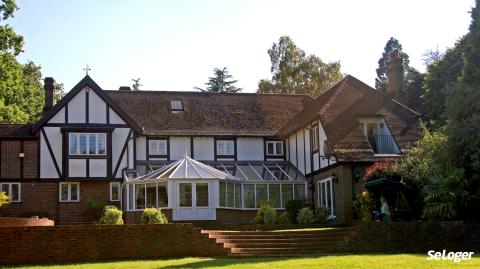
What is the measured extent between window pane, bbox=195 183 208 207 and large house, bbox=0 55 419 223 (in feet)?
0.18

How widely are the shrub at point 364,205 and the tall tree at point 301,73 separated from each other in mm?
25902

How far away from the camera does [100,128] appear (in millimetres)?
37344

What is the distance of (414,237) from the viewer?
2311 cm

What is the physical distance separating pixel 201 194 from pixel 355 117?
7.89 metres

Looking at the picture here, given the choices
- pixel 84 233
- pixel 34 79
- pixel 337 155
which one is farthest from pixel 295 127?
pixel 34 79

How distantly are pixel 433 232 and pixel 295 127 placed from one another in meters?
15.7

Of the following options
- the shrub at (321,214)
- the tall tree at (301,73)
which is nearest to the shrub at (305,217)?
the shrub at (321,214)

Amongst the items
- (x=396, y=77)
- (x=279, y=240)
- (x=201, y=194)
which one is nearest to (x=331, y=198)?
(x=201, y=194)

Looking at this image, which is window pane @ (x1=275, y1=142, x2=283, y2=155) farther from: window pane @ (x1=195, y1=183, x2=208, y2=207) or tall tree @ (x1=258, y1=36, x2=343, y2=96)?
tall tree @ (x1=258, y1=36, x2=343, y2=96)

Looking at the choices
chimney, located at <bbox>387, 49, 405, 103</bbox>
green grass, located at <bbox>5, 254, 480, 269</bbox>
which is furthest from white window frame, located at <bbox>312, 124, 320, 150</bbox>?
green grass, located at <bbox>5, 254, 480, 269</bbox>

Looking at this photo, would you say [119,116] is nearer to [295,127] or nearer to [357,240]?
[295,127]

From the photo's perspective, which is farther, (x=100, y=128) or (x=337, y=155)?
(x=100, y=128)

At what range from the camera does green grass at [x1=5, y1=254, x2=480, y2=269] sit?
58.4 ft

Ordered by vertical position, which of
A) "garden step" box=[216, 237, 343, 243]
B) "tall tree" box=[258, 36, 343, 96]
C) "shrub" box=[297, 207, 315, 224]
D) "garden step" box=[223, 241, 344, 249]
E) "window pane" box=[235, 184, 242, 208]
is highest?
"tall tree" box=[258, 36, 343, 96]
